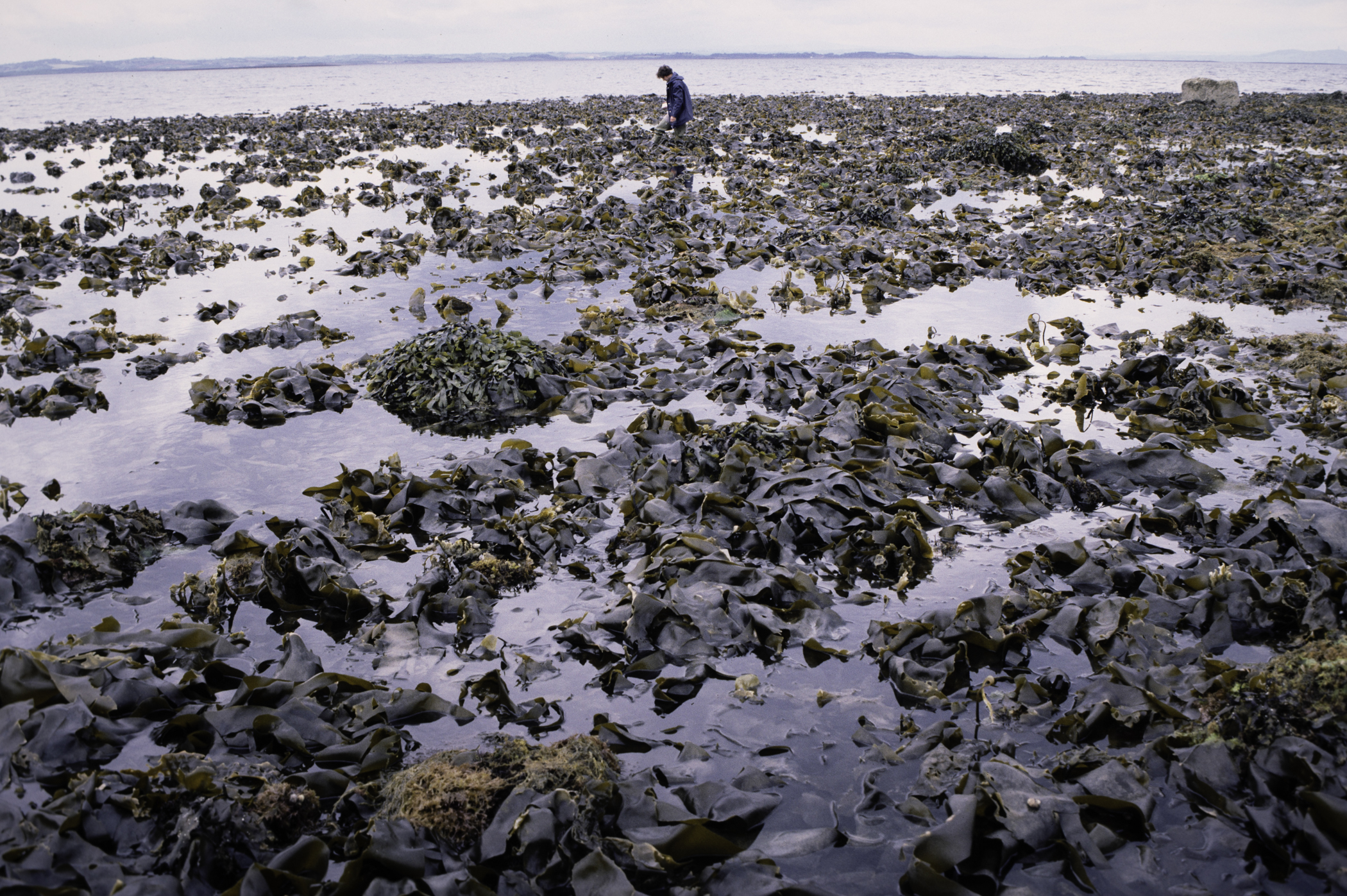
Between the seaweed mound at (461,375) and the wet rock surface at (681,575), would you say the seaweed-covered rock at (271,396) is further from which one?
the seaweed mound at (461,375)

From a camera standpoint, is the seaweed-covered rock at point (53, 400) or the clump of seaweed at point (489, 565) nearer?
the clump of seaweed at point (489, 565)

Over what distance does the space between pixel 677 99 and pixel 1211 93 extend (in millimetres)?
22909

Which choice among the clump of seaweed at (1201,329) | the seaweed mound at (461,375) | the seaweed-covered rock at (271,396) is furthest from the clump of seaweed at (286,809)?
the clump of seaweed at (1201,329)

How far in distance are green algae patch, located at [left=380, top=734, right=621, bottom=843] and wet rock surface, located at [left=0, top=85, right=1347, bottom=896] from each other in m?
0.01

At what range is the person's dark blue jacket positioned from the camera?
56.0 ft

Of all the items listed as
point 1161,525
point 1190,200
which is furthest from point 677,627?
point 1190,200

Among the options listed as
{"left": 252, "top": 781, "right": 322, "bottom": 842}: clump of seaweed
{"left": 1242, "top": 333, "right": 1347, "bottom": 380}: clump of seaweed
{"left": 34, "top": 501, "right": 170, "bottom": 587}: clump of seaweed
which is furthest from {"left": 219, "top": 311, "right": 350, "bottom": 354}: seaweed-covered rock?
{"left": 1242, "top": 333, "right": 1347, "bottom": 380}: clump of seaweed

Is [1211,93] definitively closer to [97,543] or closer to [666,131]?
[666,131]

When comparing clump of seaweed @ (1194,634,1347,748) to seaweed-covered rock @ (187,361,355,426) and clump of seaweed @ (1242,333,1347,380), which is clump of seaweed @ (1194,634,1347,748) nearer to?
clump of seaweed @ (1242,333,1347,380)

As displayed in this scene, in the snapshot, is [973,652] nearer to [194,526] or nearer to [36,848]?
[36,848]

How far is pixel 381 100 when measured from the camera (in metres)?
38.8

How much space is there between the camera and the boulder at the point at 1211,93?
28.4 metres

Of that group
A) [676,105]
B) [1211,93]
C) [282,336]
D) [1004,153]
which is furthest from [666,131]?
[1211,93]

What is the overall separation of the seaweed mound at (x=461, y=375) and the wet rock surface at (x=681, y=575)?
0.13 feet
